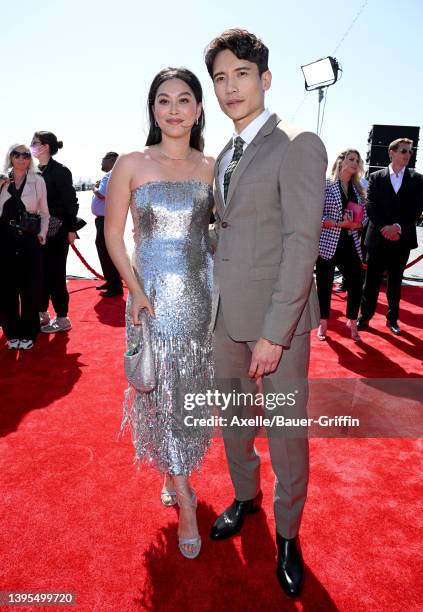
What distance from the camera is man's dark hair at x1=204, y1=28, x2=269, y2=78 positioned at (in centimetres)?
146

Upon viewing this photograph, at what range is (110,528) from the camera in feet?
6.38

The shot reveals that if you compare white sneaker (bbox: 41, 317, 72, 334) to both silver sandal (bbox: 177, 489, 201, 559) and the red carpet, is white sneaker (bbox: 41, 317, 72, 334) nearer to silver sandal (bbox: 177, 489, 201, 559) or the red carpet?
the red carpet

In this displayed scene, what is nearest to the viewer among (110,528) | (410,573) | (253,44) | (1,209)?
(253,44)

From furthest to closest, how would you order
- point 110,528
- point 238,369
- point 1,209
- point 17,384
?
point 1,209 < point 17,384 < point 110,528 < point 238,369

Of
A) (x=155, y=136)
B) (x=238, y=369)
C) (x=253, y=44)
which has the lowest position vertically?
(x=238, y=369)

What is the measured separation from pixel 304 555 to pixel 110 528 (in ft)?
2.74

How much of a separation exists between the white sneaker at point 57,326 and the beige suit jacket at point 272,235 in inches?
134

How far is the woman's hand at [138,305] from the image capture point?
1824 millimetres

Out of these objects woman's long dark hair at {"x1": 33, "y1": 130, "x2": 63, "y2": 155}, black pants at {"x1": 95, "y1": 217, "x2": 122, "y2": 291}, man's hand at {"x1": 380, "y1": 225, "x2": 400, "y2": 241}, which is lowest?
black pants at {"x1": 95, "y1": 217, "x2": 122, "y2": 291}

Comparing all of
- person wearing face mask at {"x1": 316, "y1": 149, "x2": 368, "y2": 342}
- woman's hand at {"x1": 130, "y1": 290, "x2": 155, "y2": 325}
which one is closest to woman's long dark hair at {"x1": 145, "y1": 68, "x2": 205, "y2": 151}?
woman's hand at {"x1": 130, "y1": 290, "x2": 155, "y2": 325}

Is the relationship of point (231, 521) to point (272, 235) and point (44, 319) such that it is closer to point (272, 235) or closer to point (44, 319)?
point (272, 235)

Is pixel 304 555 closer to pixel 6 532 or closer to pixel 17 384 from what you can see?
pixel 6 532

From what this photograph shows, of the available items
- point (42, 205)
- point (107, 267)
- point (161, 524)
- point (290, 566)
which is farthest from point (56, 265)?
point (290, 566)

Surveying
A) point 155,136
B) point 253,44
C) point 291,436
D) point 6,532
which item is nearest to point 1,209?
point 155,136
